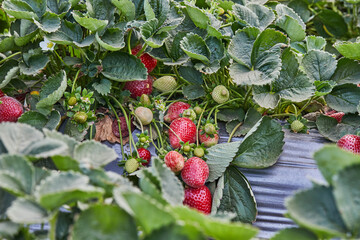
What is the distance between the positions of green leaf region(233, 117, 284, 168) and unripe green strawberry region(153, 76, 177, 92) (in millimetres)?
305

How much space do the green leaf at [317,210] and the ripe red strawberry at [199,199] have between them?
44cm

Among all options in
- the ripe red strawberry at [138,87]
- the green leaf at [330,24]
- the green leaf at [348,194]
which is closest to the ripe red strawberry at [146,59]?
the ripe red strawberry at [138,87]

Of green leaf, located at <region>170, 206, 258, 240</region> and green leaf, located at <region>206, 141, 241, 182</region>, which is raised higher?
green leaf, located at <region>170, 206, 258, 240</region>

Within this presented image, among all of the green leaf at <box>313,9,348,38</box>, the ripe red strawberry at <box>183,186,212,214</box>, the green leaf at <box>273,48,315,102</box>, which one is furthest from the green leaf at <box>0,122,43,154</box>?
the green leaf at <box>313,9,348,38</box>

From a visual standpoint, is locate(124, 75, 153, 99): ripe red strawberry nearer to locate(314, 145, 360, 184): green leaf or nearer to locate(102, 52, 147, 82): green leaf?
locate(102, 52, 147, 82): green leaf

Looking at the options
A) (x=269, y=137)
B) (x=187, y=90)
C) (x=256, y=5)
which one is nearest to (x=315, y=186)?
(x=269, y=137)

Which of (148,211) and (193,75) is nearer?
(148,211)

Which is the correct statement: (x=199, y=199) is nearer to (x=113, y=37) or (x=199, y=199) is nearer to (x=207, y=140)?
(x=207, y=140)

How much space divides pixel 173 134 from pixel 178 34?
299 millimetres

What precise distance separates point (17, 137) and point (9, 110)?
1.56 feet

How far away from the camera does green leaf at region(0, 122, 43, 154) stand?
52 cm

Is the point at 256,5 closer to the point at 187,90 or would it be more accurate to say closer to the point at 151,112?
the point at 187,90

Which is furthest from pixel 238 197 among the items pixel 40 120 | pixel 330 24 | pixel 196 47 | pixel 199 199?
pixel 330 24

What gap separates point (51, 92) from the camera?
3.04ft
